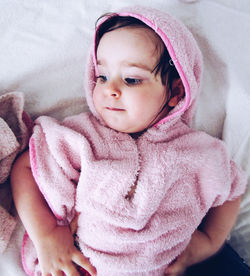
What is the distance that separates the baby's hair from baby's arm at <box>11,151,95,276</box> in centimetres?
52

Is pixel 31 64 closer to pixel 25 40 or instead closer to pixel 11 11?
pixel 25 40

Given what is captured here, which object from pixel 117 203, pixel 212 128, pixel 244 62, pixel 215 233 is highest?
pixel 244 62

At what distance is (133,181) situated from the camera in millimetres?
865

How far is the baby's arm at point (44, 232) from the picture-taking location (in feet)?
2.77

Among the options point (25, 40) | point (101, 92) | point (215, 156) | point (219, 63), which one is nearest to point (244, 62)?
point (219, 63)

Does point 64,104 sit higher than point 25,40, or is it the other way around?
point 25,40

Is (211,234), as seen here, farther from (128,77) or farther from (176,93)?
(128,77)

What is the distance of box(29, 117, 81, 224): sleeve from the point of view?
0.85 metres

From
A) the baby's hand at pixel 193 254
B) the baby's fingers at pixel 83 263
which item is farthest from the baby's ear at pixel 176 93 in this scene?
the baby's fingers at pixel 83 263

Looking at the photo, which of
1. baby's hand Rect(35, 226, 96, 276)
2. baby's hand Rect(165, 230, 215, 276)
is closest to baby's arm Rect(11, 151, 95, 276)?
baby's hand Rect(35, 226, 96, 276)

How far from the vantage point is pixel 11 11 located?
3.36 feet

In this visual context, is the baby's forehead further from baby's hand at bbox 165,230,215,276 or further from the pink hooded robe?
baby's hand at bbox 165,230,215,276

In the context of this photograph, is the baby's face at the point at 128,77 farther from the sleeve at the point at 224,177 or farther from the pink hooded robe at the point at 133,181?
the sleeve at the point at 224,177

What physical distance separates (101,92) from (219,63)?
0.48 metres
